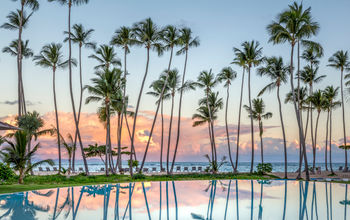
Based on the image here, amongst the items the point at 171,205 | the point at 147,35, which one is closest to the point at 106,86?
the point at 147,35

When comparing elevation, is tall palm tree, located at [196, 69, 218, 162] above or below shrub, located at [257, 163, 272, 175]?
above

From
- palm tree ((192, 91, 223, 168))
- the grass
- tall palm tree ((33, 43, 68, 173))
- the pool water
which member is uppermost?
tall palm tree ((33, 43, 68, 173))

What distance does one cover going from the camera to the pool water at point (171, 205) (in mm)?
9766

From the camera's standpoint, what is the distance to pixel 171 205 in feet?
39.7

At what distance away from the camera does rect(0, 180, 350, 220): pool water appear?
977 centimetres

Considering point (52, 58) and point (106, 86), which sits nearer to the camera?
point (106, 86)

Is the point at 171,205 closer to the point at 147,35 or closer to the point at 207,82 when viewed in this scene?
the point at 147,35

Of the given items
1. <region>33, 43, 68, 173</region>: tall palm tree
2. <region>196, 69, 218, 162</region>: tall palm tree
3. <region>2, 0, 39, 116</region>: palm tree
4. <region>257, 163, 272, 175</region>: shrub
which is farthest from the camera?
<region>196, 69, 218, 162</region>: tall palm tree

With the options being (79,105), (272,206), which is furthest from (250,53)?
(272,206)

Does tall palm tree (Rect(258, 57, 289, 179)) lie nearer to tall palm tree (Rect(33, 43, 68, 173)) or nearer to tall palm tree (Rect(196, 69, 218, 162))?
tall palm tree (Rect(196, 69, 218, 162))

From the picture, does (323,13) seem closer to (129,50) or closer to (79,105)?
(129,50)

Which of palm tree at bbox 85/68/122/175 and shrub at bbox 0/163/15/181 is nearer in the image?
shrub at bbox 0/163/15/181

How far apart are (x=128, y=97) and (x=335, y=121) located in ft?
83.9

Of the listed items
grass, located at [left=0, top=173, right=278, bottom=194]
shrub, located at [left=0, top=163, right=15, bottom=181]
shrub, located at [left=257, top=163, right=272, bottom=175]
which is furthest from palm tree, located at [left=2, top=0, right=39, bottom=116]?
shrub, located at [left=257, top=163, right=272, bottom=175]
